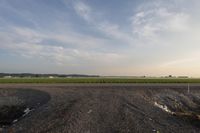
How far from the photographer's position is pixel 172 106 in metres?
29.5

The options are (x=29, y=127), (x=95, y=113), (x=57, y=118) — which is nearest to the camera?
(x=29, y=127)

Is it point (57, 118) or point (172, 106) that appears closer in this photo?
point (57, 118)

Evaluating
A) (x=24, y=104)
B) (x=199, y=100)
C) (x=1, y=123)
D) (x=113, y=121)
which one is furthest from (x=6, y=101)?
(x=199, y=100)

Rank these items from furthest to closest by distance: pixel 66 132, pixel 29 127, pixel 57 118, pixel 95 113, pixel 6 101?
1. pixel 6 101
2. pixel 95 113
3. pixel 57 118
4. pixel 29 127
5. pixel 66 132

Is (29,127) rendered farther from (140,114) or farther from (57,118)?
(140,114)

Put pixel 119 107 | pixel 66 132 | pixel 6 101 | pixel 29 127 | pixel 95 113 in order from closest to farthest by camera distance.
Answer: pixel 66 132 < pixel 29 127 < pixel 95 113 < pixel 119 107 < pixel 6 101

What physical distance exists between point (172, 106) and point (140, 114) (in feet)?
34.9

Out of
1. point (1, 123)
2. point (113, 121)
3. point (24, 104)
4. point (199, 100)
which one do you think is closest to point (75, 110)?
point (113, 121)

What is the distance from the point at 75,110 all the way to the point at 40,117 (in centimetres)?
258

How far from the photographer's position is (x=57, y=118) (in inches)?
719

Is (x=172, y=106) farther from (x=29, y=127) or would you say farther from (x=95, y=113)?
(x=29, y=127)

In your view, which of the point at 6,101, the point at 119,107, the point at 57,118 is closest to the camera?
the point at 57,118

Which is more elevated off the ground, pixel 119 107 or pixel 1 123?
pixel 119 107

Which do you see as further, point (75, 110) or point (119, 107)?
point (119, 107)
